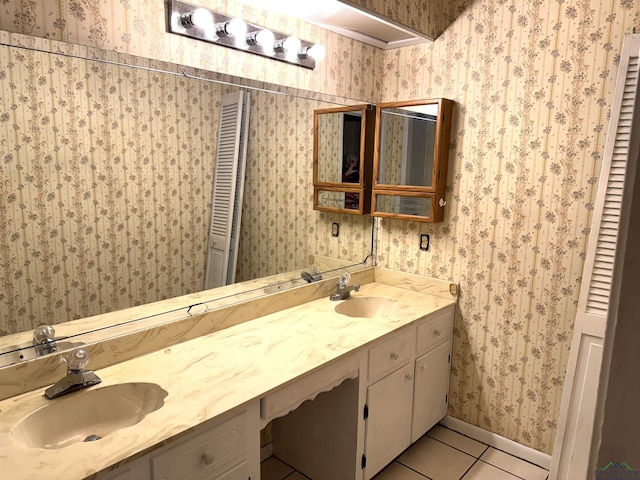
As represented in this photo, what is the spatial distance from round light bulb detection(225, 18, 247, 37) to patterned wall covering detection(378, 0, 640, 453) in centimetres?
106

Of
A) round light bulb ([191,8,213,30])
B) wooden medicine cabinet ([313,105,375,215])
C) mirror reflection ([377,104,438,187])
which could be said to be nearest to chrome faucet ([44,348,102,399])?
round light bulb ([191,8,213,30])

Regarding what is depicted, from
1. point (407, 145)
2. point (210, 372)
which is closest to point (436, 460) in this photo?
point (210, 372)

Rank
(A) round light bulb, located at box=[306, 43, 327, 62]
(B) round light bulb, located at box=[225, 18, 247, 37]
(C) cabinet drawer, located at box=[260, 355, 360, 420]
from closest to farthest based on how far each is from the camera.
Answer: (C) cabinet drawer, located at box=[260, 355, 360, 420], (B) round light bulb, located at box=[225, 18, 247, 37], (A) round light bulb, located at box=[306, 43, 327, 62]

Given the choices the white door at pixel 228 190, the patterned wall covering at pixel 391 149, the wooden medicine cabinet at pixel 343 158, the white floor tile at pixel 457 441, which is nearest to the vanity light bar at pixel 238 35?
the white door at pixel 228 190

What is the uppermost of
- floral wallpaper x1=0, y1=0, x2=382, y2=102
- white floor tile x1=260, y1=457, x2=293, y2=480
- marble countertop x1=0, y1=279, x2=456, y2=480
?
floral wallpaper x1=0, y1=0, x2=382, y2=102

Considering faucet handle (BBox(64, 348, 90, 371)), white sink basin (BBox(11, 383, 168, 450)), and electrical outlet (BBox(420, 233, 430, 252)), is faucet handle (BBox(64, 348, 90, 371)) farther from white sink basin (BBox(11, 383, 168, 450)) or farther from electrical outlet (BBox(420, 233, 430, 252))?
electrical outlet (BBox(420, 233, 430, 252))

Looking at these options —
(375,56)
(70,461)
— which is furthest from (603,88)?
(70,461)

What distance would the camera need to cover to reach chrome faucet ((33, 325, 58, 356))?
1445 mm

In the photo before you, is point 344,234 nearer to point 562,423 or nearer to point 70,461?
point 562,423

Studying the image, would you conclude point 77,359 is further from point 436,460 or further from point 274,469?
point 436,460

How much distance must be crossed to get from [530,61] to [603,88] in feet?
1.15

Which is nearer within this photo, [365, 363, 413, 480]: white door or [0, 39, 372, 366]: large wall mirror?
[0, 39, 372, 366]: large wall mirror

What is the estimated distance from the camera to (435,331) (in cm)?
238

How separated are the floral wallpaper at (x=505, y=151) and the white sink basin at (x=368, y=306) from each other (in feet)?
1.00
